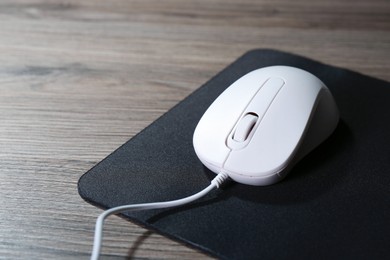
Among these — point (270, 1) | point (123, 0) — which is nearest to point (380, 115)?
point (270, 1)

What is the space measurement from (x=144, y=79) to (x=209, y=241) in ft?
0.99

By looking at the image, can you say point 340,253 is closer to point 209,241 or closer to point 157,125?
point 209,241

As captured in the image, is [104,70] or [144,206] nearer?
[144,206]

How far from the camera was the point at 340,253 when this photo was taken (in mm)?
413

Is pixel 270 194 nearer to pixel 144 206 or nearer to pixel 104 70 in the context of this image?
pixel 144 206

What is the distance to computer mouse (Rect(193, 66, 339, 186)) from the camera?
46 cm

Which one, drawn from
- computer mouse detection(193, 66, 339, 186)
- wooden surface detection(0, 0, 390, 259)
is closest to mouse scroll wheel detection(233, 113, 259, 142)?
computer mouse detection(193, 66, 339, 186)

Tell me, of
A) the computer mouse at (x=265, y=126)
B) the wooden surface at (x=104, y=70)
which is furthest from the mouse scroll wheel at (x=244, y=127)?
the wooden surface at (x=104, y=70)

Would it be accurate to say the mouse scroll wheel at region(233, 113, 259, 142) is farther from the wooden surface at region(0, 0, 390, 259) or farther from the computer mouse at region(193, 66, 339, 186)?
the wooden surface at region(0, 0, 390, 259)

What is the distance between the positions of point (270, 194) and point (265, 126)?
0.20 ft

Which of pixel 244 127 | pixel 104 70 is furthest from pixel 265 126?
pixel 104 70

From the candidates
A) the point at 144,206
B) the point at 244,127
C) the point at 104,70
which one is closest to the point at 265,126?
the point at 244,127

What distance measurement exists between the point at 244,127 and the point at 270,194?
0.06m

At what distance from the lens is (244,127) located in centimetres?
48
